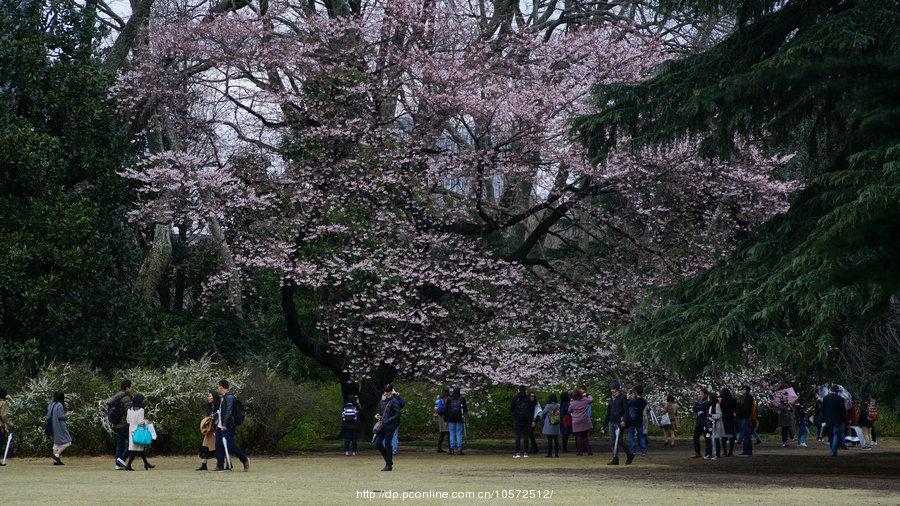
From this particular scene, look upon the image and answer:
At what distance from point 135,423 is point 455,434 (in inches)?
273

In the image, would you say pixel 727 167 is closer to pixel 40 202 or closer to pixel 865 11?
pixel 865 11

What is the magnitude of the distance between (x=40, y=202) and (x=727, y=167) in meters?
14.3

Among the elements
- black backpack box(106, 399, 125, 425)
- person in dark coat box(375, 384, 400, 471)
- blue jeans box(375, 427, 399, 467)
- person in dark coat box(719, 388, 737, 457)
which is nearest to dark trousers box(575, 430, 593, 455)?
person in dark coat box(719, 388, 737, 457)

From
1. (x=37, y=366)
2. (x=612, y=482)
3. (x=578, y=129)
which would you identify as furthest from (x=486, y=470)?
(x=37, y=366)

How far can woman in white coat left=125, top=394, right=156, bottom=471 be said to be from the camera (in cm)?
1667

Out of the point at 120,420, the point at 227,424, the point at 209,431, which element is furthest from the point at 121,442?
the point at 227,424

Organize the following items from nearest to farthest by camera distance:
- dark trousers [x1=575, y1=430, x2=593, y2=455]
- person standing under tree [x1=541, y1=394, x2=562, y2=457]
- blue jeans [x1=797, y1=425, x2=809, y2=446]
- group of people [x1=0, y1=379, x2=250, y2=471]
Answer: group of people [x1=0, y1=379, x2=250, y2=471] → dark trousers [x1=575, y1=430, x2=593, y2=455] → person standing under tree [x1=541, y1=394, x2=562, y2=457] → blue jeans [x1=797, y1=425, x2=809, y2=446]

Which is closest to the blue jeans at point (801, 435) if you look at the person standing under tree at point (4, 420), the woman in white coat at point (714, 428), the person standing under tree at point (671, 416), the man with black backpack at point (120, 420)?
the person standing under tree at point (671, 416)

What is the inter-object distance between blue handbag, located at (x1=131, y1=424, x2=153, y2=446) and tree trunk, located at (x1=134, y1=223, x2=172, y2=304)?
10228mm

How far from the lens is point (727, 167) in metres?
22.0

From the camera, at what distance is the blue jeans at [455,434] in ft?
69.6

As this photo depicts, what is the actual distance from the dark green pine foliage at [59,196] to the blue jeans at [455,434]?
767 centimetres

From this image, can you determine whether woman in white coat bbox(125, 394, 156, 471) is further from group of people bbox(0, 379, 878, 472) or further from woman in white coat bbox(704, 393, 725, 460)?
woman in white coat bbox(704, 393, 725, 460)

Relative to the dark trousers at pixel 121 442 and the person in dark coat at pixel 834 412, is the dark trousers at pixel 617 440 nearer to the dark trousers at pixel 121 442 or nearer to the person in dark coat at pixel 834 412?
the person in dark coat at pixel 834 412
